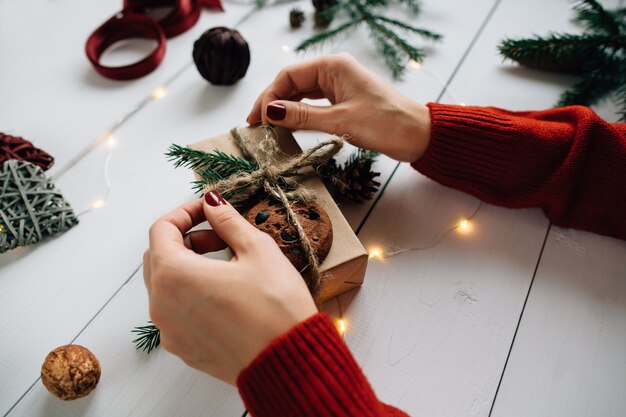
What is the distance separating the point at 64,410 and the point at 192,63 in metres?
0.82

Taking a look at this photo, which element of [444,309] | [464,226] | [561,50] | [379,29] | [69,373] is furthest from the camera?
[379,29]

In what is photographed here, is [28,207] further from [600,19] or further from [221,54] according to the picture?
[600,19]

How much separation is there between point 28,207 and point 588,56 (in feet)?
4.22

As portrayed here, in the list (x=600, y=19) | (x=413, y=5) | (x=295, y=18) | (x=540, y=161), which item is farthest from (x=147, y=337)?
(x=600, y=19)

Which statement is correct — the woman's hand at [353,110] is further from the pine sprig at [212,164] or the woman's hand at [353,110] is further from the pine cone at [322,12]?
the pine cone at [322,12]

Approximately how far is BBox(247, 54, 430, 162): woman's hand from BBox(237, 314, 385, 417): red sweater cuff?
404 millimetres

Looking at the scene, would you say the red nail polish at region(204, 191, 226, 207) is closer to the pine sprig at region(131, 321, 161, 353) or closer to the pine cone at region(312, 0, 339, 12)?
the pine sprig at region(131, 321, 161, 353)

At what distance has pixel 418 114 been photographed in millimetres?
826

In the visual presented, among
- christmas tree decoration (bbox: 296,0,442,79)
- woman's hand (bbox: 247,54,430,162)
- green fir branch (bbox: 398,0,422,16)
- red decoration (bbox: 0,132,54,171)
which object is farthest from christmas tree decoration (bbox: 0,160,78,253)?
green fir branch (bbox: 398,0,422,16)

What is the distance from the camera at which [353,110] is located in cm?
80

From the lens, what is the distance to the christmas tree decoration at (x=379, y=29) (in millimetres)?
1089

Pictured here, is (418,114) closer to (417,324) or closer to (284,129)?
(284,129)

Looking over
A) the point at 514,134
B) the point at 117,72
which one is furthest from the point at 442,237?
A: the point at 117,72

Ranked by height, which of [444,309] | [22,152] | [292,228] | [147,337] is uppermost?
[22,152]
